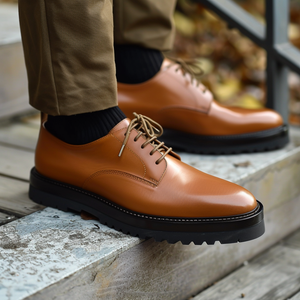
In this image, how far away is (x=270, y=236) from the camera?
114cm

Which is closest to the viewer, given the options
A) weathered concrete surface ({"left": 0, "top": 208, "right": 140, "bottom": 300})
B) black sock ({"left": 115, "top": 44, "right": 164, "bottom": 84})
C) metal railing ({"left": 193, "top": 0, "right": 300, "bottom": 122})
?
weathered concrete surface ({"left": 0, "top": 208, "right": 140, "bottom": 300})

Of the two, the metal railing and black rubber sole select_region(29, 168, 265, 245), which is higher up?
the metal railing

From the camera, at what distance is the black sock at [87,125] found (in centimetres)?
81

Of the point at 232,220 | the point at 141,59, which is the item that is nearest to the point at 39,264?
the point at 232,220

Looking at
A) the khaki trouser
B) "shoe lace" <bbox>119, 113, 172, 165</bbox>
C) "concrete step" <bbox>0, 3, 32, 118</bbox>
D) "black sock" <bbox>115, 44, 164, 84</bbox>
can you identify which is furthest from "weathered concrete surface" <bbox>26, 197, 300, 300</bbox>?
"concrete step" <bbox>0, 3, 32, 118</bbox>

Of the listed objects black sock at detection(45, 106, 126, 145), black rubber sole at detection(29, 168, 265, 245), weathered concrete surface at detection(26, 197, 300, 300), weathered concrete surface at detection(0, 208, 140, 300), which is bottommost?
weathered concrete surface at detection(26, 197, 300, 300)

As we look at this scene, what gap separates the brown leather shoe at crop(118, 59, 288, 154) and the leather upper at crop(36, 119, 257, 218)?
27 cm

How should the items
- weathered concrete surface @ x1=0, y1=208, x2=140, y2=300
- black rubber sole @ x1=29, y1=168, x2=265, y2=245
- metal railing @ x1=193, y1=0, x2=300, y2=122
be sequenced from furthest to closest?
1. metal railing @ x1=193, y1=0, x2=300, y2=122
2. black rubber sole @ x1=29, y1=168, x2=265, y2=245
3. weathered concrete surface @ x1=0, y1=208, x2=140, y2=300

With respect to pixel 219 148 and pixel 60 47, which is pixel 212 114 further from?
pixel 60 47

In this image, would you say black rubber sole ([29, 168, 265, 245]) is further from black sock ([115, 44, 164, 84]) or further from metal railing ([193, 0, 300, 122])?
metal railing ([193, 0, 300, 122])

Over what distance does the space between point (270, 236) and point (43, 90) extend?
2.36 feet

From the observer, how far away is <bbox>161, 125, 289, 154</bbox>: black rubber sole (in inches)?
43.5

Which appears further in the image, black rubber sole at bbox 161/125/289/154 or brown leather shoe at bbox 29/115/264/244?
black rubber sole at bbox 161/125/289/154

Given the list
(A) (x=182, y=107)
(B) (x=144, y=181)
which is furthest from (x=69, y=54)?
(A) (x=182, y=107)
